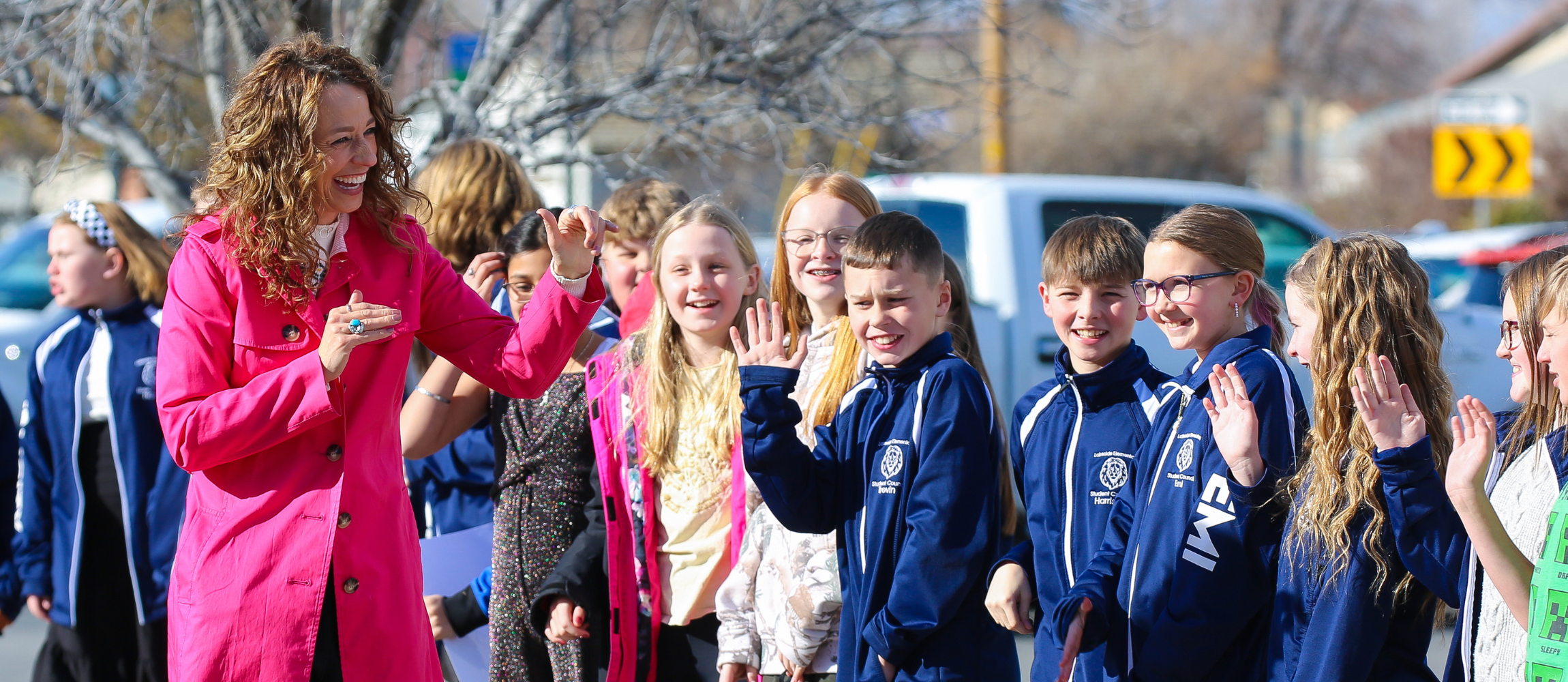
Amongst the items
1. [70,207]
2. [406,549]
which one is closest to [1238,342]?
[406,549]

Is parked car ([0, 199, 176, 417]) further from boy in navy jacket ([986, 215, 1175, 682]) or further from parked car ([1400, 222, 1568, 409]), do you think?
parked car ([1400, 222, 1568, 409])

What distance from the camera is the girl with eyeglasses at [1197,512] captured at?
2498 millimetres

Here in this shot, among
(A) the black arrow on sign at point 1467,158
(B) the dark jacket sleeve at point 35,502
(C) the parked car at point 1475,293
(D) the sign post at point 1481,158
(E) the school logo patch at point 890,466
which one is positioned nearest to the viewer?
(E) the school logo patch at point 890,466

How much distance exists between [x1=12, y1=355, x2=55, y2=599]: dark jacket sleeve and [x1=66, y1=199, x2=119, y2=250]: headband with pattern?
1.44 ft

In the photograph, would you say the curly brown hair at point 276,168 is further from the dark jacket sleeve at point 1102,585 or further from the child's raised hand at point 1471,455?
the child's raised hand at point 1471,455

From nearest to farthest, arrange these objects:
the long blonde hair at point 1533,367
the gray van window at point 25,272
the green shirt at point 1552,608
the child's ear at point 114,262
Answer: the green shirt at point 1552,608, the long blonde hair at point 1533,367, the child's ear at point 114,262, the gray van window at point 25,272

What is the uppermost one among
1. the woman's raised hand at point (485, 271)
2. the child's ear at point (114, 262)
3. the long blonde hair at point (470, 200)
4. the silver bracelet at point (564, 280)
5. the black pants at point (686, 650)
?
the long blonde hair at point (470, 200)

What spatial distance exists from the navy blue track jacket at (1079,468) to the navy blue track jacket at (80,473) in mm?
2525

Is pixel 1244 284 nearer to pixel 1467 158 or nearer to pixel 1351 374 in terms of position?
pixel 1351 374

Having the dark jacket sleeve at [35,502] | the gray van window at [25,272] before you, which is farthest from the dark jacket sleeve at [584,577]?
the gray van window at [25,272]

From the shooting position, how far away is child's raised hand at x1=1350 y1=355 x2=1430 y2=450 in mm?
2279

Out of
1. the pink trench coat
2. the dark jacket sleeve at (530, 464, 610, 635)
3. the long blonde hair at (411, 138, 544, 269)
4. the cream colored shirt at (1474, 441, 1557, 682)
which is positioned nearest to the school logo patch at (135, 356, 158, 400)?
the long blonde hair at (411, 138, 544, 269)

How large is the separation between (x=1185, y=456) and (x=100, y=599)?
3245 mm

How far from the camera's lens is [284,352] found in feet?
7.89
